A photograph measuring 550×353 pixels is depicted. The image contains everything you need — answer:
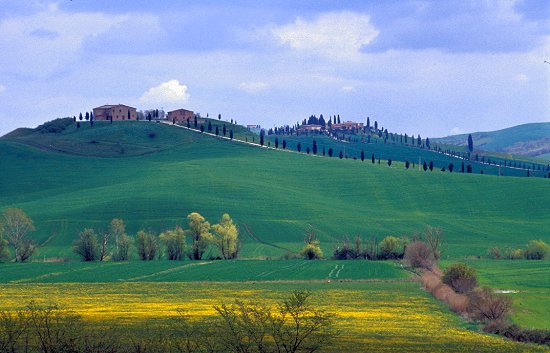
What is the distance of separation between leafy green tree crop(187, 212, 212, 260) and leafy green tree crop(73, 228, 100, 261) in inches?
528

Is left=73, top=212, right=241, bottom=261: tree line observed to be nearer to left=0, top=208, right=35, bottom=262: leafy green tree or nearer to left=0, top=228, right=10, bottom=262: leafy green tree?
left=0, top=228, right=10, bottom=262: leafy green tree

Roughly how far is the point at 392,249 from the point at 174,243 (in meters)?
29.8

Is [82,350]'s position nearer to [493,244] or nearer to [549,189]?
[493,244]

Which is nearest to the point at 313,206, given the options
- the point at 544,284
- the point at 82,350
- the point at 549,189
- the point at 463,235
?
the point at 463,235

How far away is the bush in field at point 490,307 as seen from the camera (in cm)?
6769

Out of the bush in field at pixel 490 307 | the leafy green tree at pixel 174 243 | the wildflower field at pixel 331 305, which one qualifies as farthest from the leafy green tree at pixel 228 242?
the bush in field at pixel 490 307

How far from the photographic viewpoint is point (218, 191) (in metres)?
184

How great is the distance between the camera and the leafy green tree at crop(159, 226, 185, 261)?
13038 centimetres

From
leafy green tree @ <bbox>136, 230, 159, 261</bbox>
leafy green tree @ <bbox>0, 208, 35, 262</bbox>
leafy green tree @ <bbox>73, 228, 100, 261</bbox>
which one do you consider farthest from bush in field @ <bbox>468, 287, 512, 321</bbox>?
leafy green tree @ <bbox>0, 208, 35, 262</bbox>

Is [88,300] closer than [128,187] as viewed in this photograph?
Yes

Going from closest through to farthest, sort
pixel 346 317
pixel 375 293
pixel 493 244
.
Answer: pixel 346 317
pixel 375 293
pixel 493 244

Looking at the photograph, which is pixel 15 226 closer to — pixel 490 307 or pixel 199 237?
pixel 199 237

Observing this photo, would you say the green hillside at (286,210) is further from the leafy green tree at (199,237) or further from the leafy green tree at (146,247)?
the leafy green tree at (146,247)

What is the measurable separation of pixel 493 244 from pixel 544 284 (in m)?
54.2
